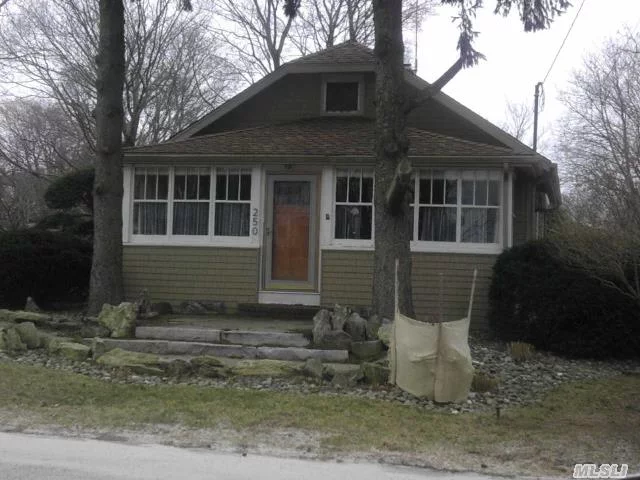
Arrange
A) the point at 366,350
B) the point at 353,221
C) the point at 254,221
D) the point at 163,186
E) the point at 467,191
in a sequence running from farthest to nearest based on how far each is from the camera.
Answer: the point at 163,186 → the point at 254,221 → the point at 353,221 → the point at 467,191 → the point at 366,350

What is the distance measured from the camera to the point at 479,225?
11.7 m

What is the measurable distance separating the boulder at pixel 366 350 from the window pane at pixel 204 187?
16.2ft

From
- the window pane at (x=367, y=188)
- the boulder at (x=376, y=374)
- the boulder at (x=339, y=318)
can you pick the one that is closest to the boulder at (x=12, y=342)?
the boulder at (x=339, y=318)

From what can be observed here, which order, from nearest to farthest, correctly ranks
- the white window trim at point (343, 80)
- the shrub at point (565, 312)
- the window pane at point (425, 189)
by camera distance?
the shrub at point (565, 312) → the window pane at point (425, 189) → the white window trim at point (343, 80)

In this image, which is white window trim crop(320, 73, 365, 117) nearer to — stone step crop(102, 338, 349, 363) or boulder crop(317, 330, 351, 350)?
boulder crop(317, 330, 351, 350)

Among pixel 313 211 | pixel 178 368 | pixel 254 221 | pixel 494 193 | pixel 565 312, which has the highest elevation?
pixel 494 193

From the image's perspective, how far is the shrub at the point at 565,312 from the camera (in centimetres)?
945

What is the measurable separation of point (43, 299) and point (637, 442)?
1052cm

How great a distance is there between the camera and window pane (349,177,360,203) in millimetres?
12023

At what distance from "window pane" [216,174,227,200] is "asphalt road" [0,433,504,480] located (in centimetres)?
706

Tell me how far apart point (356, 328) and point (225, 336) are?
184 cm

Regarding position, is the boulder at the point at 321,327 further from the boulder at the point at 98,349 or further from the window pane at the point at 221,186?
the window pane at the point at 221,186

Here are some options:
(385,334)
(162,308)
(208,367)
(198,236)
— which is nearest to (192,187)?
(198,236)

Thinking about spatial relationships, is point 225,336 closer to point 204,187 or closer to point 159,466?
point 204,187
